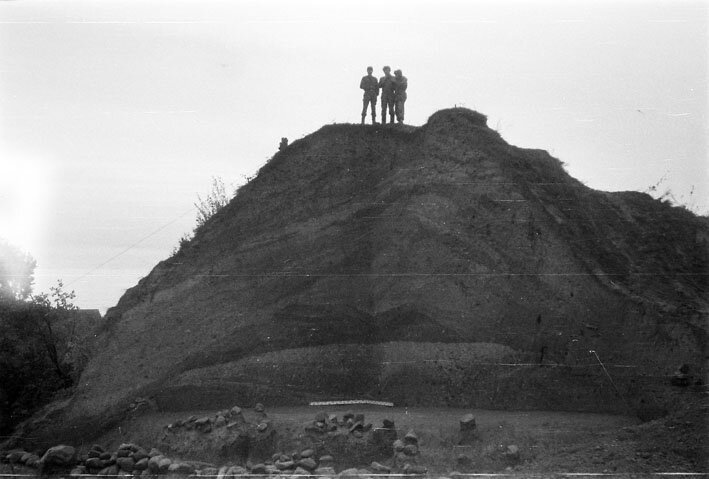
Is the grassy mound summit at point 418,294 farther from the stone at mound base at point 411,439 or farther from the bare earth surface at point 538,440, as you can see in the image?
the stone at mound base at point 411,439

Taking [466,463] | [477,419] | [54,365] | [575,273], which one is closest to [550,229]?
[575,273]

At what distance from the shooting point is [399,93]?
904 inches

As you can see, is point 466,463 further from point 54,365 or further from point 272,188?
point 54,365

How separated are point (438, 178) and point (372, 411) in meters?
6.89

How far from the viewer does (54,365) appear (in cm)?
2105

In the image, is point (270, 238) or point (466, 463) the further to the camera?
point (270, 238)

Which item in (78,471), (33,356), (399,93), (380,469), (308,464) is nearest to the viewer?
(380,469)

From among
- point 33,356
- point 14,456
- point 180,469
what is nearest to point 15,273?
point 33,356

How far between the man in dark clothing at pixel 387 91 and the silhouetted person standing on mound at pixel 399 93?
12 centimetres

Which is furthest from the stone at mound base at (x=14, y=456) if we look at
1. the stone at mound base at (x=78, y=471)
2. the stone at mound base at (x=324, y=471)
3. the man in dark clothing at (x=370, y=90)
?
the man in dark clothing at (x=370, y=90)

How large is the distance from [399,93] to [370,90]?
89cm

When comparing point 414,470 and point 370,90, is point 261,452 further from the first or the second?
point 370,90

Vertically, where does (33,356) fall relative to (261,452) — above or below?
above

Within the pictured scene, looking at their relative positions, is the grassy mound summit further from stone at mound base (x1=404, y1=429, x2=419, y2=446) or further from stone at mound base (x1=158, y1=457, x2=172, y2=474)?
stone at mound base (x1=158, y1=457, x2=172, y2=474)
